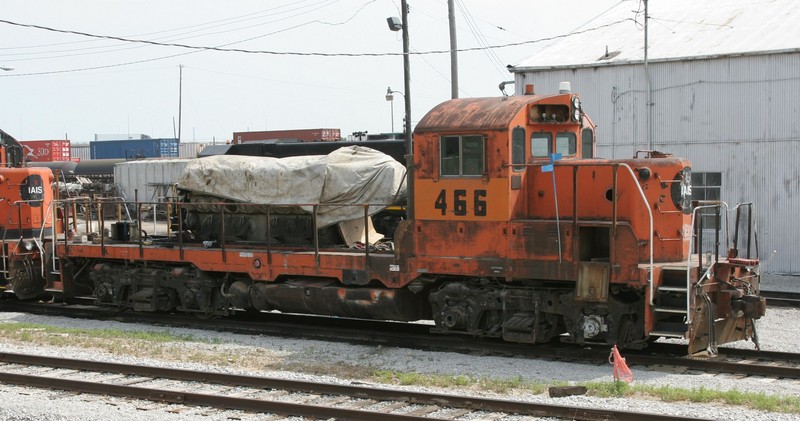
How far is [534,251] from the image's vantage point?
12.0 meters

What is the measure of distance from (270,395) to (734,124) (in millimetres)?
16602

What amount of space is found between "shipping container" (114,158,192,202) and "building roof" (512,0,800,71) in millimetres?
22448

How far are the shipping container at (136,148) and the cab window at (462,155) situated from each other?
5926cm

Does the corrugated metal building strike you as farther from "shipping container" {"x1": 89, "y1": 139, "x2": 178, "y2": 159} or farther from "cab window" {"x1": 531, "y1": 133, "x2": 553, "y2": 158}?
"shipping container" {"x1": 89, "y1": 139, "x2": 178, "y2": 159}

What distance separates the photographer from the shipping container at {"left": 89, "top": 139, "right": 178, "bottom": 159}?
231 ft

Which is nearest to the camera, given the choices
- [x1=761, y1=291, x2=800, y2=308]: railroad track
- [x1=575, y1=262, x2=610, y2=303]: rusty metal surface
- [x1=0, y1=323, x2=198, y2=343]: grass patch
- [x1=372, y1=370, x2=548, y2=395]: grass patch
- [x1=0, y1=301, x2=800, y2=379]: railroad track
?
[x1=372, y1=370, x2=548, y2=395]: grass patch

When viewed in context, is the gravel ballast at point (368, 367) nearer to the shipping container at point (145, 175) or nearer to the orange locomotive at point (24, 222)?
the orange locomotive at point (24, 222)

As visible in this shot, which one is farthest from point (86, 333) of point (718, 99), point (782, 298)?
point (718, 99)

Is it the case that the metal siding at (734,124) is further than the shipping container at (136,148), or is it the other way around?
the shipping container at (136,148)

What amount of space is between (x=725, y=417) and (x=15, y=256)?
14.0 meters

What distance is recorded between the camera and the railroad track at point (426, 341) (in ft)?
37.3

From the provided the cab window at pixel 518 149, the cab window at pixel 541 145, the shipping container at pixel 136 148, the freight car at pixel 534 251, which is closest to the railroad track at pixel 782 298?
the freight car at pixel 534 251

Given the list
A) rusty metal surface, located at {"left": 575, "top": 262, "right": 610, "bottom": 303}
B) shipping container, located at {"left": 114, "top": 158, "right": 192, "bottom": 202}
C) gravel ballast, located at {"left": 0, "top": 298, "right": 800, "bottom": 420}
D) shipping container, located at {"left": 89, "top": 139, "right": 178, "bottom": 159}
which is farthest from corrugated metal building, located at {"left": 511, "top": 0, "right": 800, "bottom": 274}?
shipping container, located at {"left": 89, "top": 139, "right": 178, "bottom": 159}

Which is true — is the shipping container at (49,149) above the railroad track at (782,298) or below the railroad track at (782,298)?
above
